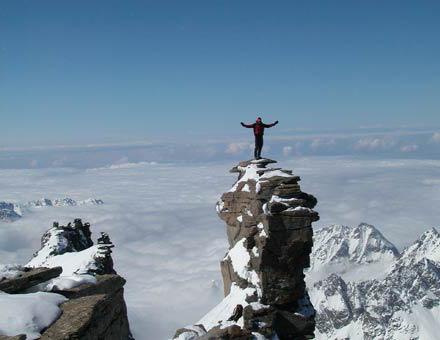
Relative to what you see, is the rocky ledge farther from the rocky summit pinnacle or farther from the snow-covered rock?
the snow-covered rock

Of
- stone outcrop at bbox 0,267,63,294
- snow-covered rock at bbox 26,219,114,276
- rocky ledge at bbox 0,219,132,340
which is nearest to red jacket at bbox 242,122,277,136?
snow-covered rock at bbox 26,219,114,276

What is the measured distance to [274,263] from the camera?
3350 cm

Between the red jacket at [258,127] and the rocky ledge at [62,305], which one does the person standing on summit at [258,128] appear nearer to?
the red jacket at [258,127]

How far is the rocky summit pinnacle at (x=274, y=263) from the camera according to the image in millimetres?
31812

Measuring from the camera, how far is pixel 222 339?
25.4 meters

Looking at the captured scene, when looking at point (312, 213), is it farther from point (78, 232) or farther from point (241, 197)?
point (78, 232)

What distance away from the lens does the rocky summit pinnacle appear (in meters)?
31.8

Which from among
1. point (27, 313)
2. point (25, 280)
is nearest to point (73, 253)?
point (25, 280)

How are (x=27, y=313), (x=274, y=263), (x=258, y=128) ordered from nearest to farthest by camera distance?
(x=27, y=313), (x=274, y=263), (x=258, y=128)

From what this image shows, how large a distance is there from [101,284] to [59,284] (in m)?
1.88

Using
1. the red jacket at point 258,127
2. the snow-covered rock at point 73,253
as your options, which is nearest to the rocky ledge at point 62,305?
the snow-covered rock at point 73,253

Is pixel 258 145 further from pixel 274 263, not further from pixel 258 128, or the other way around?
pixel 274 263

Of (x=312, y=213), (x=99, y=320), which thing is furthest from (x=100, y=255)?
(x=99, y=320)

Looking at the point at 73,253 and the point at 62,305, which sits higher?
the point at 62,305
